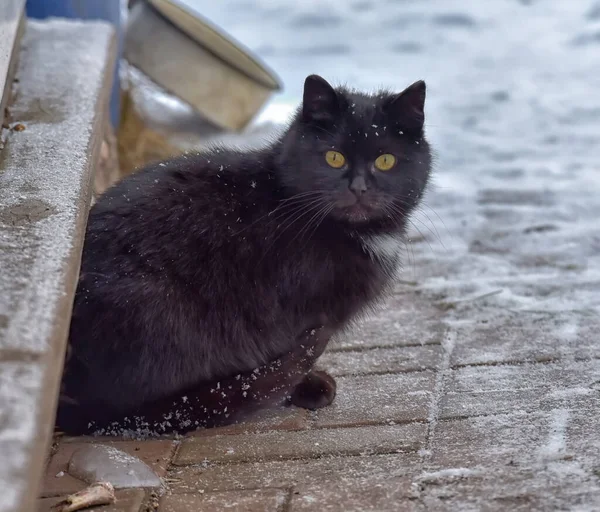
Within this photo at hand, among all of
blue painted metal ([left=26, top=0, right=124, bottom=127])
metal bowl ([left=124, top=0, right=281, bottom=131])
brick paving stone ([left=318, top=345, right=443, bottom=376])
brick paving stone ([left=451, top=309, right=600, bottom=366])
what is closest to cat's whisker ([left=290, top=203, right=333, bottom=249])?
brick paving stone ([left=318, top=345, right=443, bottom=376])

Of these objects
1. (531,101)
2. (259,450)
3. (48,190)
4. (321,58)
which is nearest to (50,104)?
(48,190)

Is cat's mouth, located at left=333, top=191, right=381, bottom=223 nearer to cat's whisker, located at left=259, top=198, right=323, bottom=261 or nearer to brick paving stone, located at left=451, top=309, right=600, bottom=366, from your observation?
cat's whisker, located at left=259, top=198, right=323, bottom=261

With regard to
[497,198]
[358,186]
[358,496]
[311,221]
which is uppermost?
[358,186]

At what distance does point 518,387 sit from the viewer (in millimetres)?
2193

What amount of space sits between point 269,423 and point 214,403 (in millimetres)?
158

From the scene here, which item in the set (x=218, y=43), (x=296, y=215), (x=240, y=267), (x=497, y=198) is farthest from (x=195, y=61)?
(x=240, y=267)

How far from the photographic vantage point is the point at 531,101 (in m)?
6.18

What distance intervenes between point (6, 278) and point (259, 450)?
752mm

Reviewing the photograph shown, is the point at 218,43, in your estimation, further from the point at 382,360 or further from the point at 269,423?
the point at 269,423

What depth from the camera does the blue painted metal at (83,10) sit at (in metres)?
3.58

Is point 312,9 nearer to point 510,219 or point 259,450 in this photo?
point 510,219

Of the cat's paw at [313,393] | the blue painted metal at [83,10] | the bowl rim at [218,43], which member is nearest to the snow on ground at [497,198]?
the cat's paw at [313,393]

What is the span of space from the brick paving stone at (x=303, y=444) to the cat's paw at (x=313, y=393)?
14 cm

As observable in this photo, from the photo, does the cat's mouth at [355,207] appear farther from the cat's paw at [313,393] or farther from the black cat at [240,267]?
the cat's paw at [313,393]
